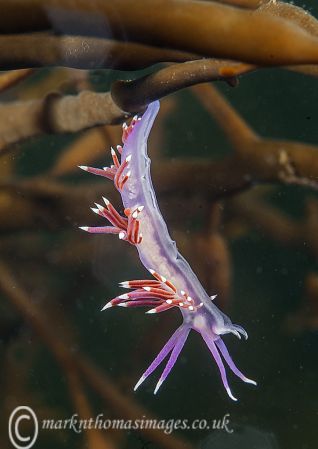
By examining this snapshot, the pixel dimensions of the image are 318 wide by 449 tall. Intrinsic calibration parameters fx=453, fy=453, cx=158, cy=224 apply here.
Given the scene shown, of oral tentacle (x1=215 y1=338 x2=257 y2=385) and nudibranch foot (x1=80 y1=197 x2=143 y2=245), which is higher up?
nudibranch foot (x1=80 y1=197 x2=143 y2=245)

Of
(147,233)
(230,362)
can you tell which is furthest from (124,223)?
(230,362)

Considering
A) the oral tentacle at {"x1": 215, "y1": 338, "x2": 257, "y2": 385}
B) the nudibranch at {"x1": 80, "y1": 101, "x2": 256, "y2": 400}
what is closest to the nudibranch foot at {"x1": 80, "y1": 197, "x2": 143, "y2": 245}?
the nudibranch at {"x1": 80, "y1": 101, "x2": 256, "y2": 400}

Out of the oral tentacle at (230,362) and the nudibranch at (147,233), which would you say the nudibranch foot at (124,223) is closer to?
the nudibranch at (147,233)

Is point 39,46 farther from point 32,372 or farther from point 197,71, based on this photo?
point 32,372

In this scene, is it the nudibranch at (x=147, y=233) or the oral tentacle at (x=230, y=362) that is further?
the oral tentacle at (x=230, y=362)

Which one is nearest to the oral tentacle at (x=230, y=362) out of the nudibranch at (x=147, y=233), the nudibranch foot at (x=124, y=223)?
the nudibranch at (x=147, y=233)

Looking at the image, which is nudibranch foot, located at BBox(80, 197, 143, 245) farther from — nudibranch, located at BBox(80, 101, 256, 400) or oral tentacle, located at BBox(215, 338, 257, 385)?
oral tentacle, located at BBox(215, 338, 257, 385)

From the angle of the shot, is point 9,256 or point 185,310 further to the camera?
point 9,256

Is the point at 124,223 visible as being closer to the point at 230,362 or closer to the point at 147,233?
the point at 147,233

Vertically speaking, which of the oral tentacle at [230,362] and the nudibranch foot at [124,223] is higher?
the nudibranch foot at [124,223]

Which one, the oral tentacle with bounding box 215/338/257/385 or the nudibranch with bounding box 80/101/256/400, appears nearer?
the nudibranch with bounding box 80/101/256/400

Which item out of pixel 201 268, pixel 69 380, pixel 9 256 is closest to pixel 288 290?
pixel 201 268
